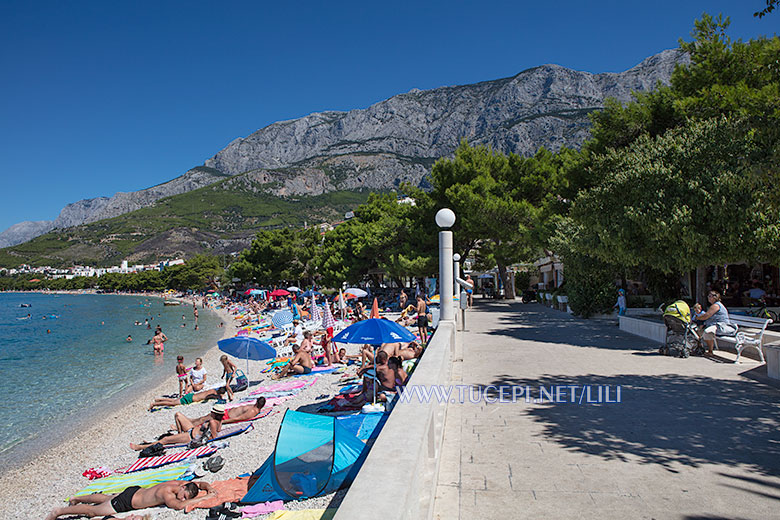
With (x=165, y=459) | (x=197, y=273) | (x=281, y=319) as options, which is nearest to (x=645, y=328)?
(x=165, y=459)

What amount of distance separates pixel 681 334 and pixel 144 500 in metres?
8.70

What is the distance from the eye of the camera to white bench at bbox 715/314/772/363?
773 centimetres

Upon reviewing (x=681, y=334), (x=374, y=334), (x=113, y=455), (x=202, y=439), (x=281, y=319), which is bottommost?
(x=113, y=455)

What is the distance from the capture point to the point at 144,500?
591 centimetres

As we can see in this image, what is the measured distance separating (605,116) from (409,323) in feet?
32.8

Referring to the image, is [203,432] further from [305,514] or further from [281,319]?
[281,319]

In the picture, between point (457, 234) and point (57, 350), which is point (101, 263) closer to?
point (57, 350)

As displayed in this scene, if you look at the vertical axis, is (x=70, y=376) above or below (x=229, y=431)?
below

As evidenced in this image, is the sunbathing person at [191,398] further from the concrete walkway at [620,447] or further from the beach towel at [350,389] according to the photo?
the concrete walkway at [620,447]

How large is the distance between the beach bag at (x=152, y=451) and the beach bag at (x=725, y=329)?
31.5ft

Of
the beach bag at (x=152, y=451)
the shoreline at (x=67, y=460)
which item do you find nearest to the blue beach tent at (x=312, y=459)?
the beach bag at (x=152, y=451)

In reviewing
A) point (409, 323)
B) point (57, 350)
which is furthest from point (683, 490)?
point (57, 350)

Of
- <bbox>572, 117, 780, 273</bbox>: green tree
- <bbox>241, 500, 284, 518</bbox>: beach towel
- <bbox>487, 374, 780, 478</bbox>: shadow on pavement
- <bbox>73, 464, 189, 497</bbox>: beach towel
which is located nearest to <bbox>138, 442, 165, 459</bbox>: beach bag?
<bbox>73, 464, 189, 497</bbox>: beach towel

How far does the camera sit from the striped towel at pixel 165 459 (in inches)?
294
